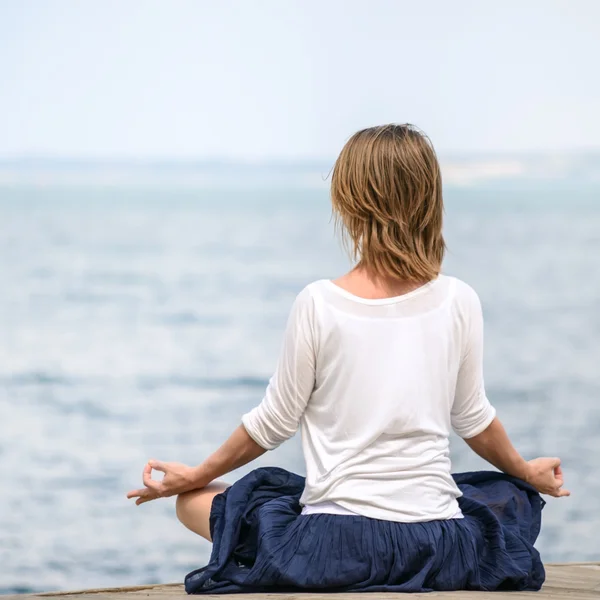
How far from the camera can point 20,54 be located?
38.8 feet

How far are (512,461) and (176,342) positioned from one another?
215 inches

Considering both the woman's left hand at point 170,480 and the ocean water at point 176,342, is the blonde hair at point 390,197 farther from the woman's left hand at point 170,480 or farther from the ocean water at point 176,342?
the ocean water at point 176,342

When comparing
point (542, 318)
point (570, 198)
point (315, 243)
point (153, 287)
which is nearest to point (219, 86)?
point (315, 243)

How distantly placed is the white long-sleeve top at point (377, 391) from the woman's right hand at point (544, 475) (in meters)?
0.19

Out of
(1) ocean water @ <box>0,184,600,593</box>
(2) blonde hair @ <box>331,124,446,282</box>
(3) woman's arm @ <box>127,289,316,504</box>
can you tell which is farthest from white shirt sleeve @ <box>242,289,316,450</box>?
(1) ocean water @ <box>0,184,600,593</box>

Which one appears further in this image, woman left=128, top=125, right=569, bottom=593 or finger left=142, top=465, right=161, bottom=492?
finger left=142, top=465, right=161, bottom=492

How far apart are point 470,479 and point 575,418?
11.9ft

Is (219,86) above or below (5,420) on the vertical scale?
above

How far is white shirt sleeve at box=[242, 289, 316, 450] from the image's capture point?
53.6 inches

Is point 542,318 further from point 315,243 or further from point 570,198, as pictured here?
point 570,198

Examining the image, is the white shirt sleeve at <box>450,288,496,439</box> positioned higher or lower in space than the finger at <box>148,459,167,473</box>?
higher

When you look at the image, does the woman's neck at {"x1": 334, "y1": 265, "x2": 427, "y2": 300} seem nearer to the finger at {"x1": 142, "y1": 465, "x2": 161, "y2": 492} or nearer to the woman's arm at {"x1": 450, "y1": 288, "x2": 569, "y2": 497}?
the woman's arm at {"x1": 450, "y1": 288, "x2": 569, "y2": 497}

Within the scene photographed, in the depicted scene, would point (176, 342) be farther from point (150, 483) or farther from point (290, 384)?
point (290, 384)

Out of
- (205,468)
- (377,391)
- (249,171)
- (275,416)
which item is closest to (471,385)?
(377,391)
